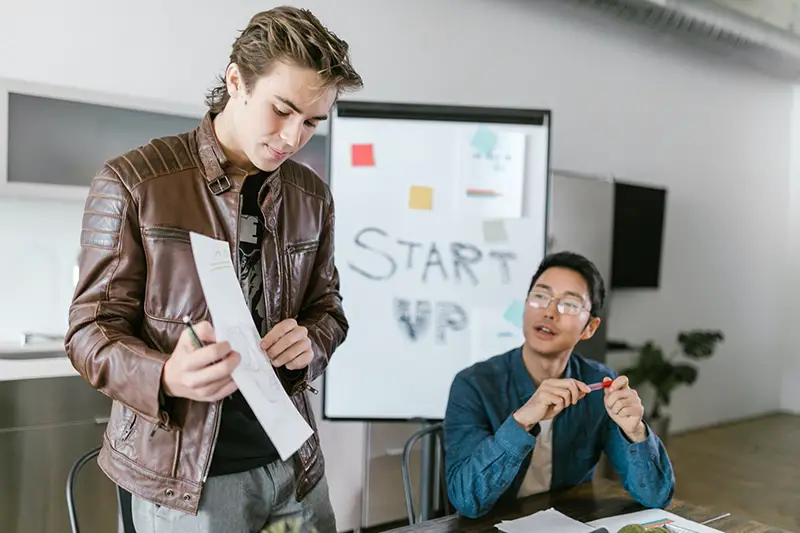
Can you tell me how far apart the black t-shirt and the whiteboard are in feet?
3.92

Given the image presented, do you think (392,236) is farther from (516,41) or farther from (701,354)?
(701,354)

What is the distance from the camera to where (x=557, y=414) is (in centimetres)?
159

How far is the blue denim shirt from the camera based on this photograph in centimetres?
146

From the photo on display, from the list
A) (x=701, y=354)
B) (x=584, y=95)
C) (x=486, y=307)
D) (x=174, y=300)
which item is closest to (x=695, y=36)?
(x=584, y=95)

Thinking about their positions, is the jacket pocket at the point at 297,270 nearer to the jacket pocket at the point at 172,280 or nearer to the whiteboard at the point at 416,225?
the jacket pocket at the point at 172,280

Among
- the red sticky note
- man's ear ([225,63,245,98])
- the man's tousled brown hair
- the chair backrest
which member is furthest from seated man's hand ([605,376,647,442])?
the red sticky note

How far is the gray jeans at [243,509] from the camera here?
110cm

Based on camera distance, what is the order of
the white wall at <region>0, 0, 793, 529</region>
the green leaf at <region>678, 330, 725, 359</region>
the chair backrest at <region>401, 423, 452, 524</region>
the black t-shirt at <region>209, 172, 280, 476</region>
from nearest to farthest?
the black t-shirt at <region>209, 172, 280, 476</region>, the chair backrest at <region>401, 423, 452, 524</region>, the white wall at <region>0, 0, 793, 529</region>, the green leaf at <region>678, 330, 725, 359</region>

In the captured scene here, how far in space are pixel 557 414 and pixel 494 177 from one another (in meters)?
1.07

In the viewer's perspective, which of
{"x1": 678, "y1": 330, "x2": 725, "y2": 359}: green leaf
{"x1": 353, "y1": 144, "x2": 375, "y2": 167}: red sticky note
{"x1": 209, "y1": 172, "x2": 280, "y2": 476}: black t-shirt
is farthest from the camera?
{"x1": 678, "y1": 330, "x2": 725, "y2": 359}: green leaf

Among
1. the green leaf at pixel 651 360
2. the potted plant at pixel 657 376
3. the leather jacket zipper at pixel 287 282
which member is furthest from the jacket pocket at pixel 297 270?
the green leaf at pixel 651 360

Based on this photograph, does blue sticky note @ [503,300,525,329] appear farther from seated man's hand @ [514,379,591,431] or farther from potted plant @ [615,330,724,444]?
potted plant @ [615,330,724,444]

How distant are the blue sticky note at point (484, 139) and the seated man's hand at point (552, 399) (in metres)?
1.18

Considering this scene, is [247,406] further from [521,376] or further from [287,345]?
[521,376]
